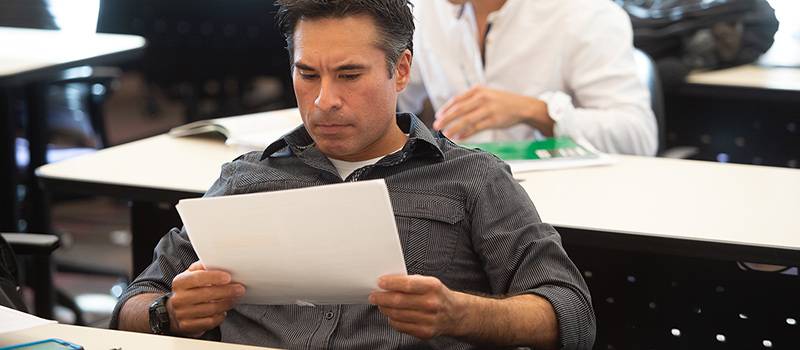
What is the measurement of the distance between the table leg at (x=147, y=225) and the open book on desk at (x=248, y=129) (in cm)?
21

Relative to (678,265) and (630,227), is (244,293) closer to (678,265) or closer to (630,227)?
(630,227)

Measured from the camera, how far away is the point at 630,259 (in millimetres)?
2057

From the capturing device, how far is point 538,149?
2.37 meters

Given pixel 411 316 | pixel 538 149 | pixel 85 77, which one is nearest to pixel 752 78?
pixel 538 149

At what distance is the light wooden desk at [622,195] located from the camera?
1.84 m

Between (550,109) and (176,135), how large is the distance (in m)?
0.84

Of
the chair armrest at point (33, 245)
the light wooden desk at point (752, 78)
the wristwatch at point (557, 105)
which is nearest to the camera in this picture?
the chair armrest at point (33, 245)

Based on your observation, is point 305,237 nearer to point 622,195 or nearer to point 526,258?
point 526,258

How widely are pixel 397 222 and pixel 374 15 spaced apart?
11.6 inches

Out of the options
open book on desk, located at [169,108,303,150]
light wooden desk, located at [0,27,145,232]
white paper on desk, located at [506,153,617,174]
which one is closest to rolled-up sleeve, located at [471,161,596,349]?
white paper on desk, located at [506,153,617,174]

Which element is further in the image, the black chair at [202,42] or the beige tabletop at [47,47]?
the black chair at [202,42]

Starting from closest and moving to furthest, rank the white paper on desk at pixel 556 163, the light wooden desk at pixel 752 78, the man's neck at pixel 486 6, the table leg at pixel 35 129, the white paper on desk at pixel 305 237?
the white paper on desk at pixel 305 237 → the white paper on desk at pixel 556 163 → the man's neck at pixel 486 6 → the table leg at pixel 35 129 → the light wooden desk at pixel 752 78

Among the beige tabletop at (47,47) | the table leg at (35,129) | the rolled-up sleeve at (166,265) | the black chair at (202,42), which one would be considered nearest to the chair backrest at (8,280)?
the rolled-up sleeve at (166,265)

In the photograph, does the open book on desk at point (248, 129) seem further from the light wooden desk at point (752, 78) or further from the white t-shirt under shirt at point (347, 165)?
the light wooden desk at point (752, 78)
